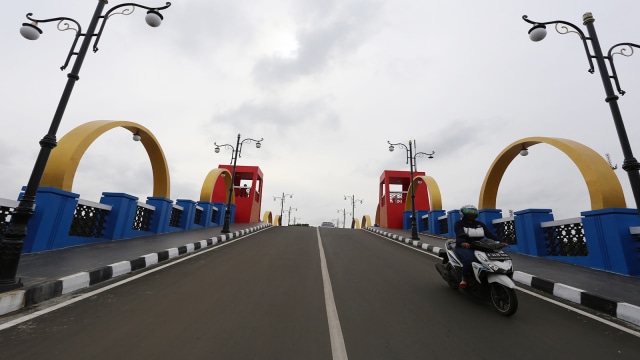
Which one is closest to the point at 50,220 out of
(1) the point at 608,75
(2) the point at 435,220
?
(1) the point at 608,75

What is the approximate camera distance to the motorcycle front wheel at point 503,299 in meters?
3.92

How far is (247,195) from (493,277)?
3242cm

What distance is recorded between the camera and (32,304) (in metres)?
3.93

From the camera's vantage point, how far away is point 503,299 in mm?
4207

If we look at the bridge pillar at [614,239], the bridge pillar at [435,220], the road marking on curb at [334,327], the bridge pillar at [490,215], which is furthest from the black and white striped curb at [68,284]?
the bridge pillar at [435,220]

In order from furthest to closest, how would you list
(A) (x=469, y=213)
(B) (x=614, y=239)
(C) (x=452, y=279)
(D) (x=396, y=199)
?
(D) (x=396, y=199)
(B) (x=614, y=239)
(C) (x=452, y=279)
(A) (x=469, y=213)

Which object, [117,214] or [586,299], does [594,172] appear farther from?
[117,214]

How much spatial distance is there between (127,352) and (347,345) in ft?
6.82

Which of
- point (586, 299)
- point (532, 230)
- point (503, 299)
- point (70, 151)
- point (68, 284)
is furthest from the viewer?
point (532, 230)

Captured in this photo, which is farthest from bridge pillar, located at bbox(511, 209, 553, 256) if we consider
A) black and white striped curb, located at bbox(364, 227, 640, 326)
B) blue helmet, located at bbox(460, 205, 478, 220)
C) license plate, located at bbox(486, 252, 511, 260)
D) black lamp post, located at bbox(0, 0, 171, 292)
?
black lamp post, located at bbox(0, 0, 171, 292)

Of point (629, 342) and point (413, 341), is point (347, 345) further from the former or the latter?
point (629, 342)

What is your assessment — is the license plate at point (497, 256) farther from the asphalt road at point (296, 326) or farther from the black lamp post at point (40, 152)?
the black lamp post at point (40, 152)

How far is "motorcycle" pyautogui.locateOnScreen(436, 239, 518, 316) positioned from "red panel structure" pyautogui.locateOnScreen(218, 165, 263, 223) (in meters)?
28.3

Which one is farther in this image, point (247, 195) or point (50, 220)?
point (247, 195)
